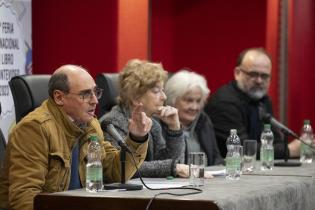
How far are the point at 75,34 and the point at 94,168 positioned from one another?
2.19 meters

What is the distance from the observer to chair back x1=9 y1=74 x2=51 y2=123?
404 centimetres

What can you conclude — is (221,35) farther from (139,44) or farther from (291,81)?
(139,44)

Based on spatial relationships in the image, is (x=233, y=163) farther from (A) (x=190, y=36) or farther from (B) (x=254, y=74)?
(A) (x=190, y=36)

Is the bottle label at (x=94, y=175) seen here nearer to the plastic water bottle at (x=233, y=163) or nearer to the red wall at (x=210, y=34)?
the plastic water bottle at (x=233, y=163)

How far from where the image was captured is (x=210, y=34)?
752 cm

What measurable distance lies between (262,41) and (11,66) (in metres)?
2.90

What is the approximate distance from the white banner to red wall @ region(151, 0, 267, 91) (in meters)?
2.12

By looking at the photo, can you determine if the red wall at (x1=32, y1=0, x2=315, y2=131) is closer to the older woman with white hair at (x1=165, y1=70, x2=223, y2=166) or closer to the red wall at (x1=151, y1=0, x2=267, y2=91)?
the red wall at (x1=151, y1=0, x2=267, y2=91)

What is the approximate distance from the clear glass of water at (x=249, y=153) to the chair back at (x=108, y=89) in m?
0.79

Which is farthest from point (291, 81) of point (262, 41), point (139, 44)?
point (139, 44)

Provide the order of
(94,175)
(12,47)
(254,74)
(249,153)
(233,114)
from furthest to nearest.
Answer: (254,74), (233,114), (12,47), (249,153), (94,175)

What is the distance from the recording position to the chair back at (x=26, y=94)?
404cm

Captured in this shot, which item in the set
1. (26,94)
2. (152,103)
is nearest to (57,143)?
(26,94)

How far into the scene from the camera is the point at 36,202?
325 centimetres
